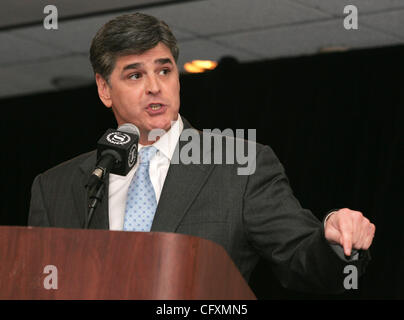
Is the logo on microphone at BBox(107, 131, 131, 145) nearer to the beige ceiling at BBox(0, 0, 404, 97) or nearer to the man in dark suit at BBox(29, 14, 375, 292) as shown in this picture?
the man in dark suit at BBox(29, 14, 375, 292)

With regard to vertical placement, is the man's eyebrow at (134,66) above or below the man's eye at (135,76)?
above

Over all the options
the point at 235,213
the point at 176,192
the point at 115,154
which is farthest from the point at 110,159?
the point at 235,213

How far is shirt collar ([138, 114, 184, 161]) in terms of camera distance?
2.15 m

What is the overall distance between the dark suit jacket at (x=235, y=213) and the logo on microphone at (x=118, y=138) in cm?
18

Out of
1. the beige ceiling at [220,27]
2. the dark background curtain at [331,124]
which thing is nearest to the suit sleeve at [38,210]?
the beige ceiling at [220,27]

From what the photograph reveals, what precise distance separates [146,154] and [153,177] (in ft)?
0.26

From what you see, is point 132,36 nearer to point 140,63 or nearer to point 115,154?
point 140,63

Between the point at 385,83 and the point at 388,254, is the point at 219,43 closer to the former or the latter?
the point at 385,83

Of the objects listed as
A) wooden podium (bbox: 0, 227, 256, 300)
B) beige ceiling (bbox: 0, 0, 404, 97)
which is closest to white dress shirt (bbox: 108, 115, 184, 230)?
wooden podium (bbox: 0, 227, 256, 300)

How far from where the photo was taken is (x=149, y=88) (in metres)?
2.16

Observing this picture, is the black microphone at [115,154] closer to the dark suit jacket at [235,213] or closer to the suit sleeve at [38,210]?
→ the dark suit jacket at [235,213]

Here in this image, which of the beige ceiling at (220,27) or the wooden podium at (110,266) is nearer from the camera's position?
the wooden podium at (110,266)

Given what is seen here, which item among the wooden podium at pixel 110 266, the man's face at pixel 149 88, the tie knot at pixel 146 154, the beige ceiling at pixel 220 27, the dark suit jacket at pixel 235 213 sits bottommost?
the wooden podium at pixel 110 266

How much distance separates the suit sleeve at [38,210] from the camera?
2.12 meters
